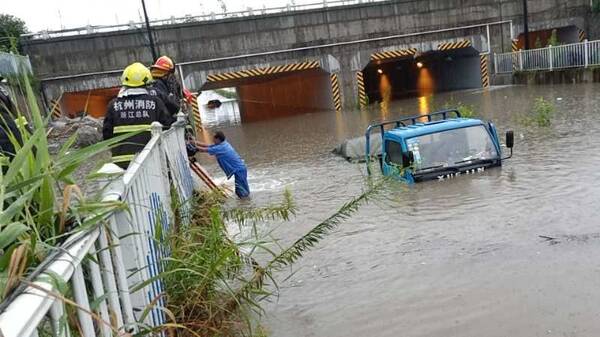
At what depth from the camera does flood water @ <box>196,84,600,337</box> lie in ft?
12.2

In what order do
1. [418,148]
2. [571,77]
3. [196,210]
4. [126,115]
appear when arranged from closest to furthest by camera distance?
[196,210] < [126,115] < [418,148] < [571,77]

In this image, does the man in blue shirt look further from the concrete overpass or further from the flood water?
the concrete overpass

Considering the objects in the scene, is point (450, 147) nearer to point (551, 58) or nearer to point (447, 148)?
point (447, 148)

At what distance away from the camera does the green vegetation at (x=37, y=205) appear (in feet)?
4.80

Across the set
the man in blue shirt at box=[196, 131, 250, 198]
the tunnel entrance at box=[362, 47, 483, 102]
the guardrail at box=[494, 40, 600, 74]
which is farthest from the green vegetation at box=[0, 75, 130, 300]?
the tunnel entrance at box=[362, 47, 483, 102]

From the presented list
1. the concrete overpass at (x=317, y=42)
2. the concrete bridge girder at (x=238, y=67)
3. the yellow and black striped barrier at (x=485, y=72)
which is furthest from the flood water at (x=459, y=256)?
the yellow and black striped barrier at (x=485, y=72)

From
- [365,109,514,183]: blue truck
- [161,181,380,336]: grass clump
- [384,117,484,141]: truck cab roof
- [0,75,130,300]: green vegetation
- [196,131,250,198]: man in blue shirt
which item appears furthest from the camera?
[196,131,250,198]: man in blue shirt

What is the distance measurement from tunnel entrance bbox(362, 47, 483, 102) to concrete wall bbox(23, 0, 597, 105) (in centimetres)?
180

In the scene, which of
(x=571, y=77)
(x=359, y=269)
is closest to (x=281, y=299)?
(x=359, y=269)

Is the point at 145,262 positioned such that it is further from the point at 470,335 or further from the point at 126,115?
the point at 126,115

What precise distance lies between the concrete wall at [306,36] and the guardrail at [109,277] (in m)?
20.0

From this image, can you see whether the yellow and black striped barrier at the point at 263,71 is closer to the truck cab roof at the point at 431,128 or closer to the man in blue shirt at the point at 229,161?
the man in blue shirt at the point at 229,161

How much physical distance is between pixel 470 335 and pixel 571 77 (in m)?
21.7

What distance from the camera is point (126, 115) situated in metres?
4.88
